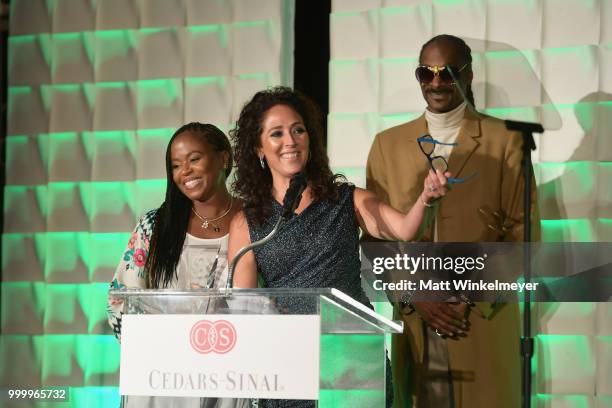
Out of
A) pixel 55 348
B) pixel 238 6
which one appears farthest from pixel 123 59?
pixel 55 348

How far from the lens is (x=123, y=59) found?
4793mm

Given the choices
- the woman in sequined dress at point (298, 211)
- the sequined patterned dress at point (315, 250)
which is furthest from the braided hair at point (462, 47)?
the sequined patterned dress at point (315, 250)

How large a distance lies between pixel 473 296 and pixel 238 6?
1874 millimetres

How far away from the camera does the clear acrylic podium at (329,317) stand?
2.28m

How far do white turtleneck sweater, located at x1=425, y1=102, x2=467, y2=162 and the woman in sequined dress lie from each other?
0.77 meters

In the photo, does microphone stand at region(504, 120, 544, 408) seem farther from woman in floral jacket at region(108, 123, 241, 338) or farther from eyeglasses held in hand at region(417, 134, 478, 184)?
woman in floral jacket at region(108, 123, 241, 338)

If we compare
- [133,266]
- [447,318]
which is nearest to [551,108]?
[447,318]

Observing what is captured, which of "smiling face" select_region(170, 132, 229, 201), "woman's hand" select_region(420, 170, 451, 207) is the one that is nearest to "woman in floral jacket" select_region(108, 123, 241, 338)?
"smiling face" select_region(170, 132, 229, 201)

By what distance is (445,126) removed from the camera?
13.7ft

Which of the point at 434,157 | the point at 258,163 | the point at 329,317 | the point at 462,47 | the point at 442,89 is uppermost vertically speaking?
the point at 462,47

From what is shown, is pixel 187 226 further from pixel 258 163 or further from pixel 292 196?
pixel 292 196

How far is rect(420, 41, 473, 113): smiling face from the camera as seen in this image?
417 centimetres

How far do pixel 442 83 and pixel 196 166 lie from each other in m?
1.19

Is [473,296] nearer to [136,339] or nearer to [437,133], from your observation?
[437,133]
